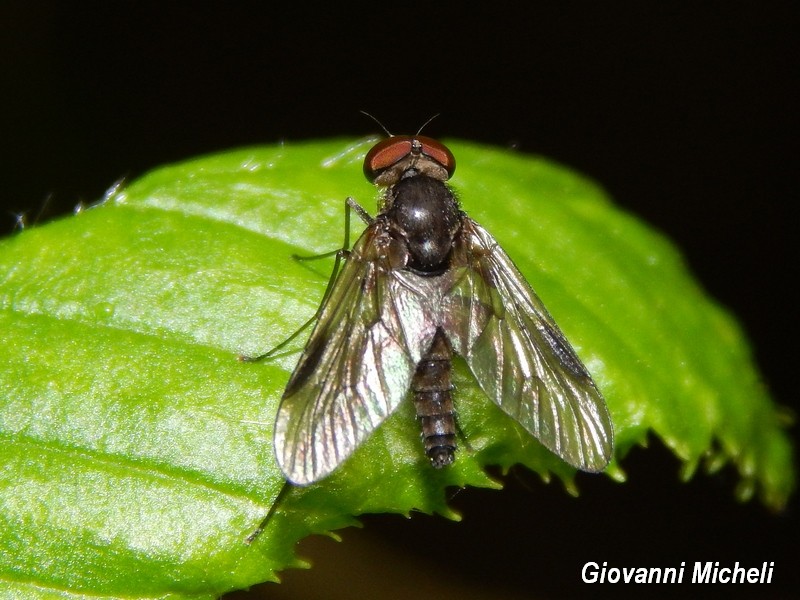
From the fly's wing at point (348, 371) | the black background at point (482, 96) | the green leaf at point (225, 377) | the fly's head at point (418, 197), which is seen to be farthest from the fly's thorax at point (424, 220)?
the black background at point (482, 96)

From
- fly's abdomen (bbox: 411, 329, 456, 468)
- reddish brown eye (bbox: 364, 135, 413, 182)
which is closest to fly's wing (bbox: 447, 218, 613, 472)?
fly's abdomen (bbox: 411, 329, 456, 468)

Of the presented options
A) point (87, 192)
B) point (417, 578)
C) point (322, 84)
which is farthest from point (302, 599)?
point (322, 84)

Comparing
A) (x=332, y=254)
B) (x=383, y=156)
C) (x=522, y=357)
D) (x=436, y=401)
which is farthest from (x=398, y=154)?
(x=436, y=401)

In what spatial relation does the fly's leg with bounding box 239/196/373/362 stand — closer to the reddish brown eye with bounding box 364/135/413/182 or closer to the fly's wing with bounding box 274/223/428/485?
the fly's wing with bounding box 274/223/428/485

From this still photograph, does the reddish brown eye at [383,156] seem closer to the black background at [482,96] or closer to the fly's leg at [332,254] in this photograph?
the fly's leg at [332,254]

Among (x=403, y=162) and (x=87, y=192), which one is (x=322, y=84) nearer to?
(x=87, y=192)

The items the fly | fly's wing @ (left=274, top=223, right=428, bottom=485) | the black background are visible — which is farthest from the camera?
the black background

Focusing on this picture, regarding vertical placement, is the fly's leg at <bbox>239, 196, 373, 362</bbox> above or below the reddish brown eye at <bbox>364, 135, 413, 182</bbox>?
below

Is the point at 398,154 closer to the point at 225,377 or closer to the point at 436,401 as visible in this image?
the point at 436,401
